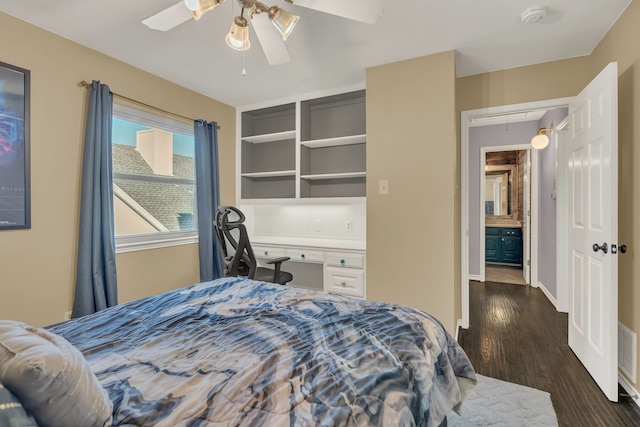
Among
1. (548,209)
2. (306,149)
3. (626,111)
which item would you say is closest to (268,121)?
(306,149)

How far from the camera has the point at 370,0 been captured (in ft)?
4.77

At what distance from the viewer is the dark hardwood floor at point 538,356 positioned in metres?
1.81

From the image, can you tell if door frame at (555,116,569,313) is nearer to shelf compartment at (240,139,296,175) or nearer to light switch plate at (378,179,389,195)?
light switch plate at (378,179,389,195)

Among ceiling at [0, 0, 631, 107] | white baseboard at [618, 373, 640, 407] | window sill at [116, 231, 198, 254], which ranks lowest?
white baseboard at [618, 373, 640, 407]

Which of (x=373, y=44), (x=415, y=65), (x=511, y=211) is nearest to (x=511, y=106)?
(x=415, y=65)

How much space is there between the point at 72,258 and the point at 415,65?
10.5 ft

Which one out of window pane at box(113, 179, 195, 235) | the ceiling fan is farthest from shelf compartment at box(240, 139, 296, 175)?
the ceiling fan

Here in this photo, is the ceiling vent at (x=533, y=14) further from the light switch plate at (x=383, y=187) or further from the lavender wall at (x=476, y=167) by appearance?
the lavender wall at (x=476, y=167)

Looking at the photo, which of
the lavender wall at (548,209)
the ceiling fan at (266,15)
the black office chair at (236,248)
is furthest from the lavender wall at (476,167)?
the ceiling fan at (266,15)

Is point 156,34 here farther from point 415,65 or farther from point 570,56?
point 570,56

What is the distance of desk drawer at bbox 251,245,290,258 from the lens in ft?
10.8

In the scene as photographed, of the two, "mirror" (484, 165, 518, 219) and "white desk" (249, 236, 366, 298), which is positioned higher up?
"mirror" (484, 165, 518, 219)

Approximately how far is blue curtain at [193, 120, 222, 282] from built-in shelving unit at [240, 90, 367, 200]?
1.59 ft

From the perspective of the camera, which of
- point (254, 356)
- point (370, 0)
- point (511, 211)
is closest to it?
point (254, 356)
